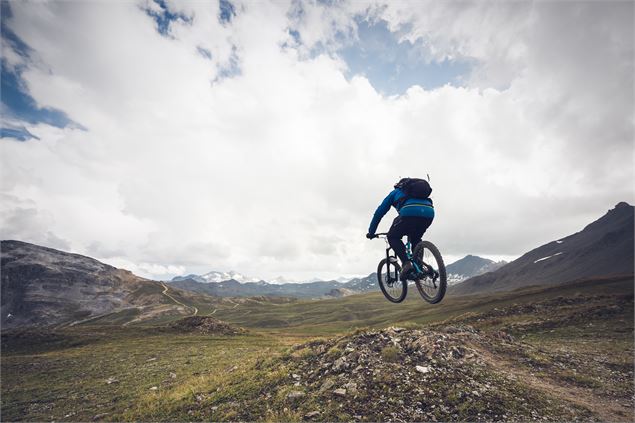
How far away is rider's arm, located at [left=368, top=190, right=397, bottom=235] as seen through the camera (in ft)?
35.2

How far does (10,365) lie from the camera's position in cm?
3781

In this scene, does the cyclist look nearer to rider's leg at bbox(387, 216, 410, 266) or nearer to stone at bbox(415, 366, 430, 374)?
rider's leg at bbox(387, 216, 410, 266)

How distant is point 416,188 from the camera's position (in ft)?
32.3

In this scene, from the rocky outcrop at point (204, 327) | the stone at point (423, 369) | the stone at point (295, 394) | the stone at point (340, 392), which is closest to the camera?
the stone at point (340, 392)

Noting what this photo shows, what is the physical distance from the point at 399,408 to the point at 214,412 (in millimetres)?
9669

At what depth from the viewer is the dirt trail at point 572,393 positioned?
14.2 meters

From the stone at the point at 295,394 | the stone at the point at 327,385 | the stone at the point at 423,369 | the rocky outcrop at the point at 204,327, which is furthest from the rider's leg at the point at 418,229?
the rocky outcrop at the point at 204,327

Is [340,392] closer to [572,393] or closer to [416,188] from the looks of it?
[416,188]

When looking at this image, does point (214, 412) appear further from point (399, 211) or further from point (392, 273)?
point (399, 211)

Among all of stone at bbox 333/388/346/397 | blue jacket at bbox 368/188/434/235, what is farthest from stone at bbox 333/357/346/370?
blue jacket at bbox 368/188/434/235

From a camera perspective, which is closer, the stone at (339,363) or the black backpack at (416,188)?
the black backpack at (416,188)

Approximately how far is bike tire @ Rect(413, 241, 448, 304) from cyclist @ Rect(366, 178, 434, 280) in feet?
1.58

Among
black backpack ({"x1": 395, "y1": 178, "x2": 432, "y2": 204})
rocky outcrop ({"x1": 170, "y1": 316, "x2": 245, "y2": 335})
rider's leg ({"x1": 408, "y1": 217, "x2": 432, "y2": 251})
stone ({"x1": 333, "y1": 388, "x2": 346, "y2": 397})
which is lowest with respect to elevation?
rocky outcrop ({"x1": 170, "y1": 316, "x2": 245, "y2": 335})

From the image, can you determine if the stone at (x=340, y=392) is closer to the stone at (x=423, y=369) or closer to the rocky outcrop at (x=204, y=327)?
the stone at (x=423, y=369)
